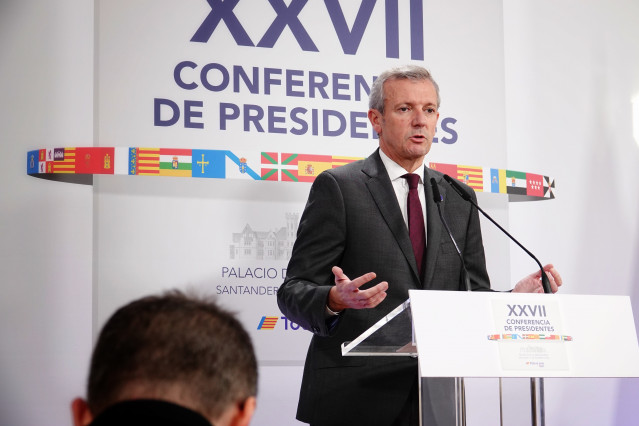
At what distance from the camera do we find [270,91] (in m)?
3.55

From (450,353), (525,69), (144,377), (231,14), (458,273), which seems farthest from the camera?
(525,69)

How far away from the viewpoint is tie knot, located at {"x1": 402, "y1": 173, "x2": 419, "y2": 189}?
2.52 m

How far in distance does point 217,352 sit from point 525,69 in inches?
146

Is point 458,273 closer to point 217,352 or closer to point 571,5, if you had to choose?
point 217,352

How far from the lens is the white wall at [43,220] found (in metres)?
3.16

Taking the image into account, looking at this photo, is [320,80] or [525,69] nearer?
[320,80]

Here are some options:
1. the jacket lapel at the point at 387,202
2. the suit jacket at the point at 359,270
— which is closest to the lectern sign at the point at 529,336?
the suit jacket at the point at 359,270

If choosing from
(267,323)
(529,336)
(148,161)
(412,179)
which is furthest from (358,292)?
(148,161)

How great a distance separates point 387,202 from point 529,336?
790 millimetres

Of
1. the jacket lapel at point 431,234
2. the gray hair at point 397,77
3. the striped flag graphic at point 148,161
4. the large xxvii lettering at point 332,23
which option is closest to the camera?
the jacket lapel at point 431,234

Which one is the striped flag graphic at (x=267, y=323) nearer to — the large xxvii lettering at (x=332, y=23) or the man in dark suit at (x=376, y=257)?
the man in dark suit at (x=376, y=257)

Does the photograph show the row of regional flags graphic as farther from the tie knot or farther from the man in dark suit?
the tie knot

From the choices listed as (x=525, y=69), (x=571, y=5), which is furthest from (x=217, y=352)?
(x=571, y=5)

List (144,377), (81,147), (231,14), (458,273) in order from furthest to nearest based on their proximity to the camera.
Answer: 1. (231,14)
2. (81,147)
3. (458,273)
4. (144,377)
